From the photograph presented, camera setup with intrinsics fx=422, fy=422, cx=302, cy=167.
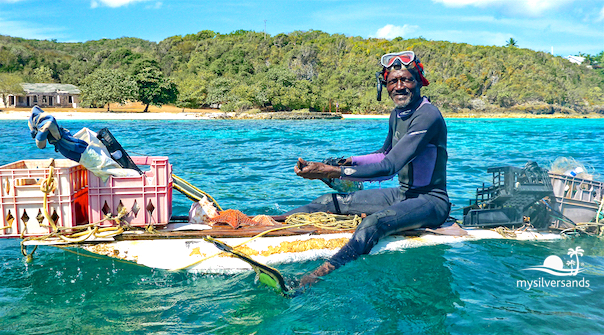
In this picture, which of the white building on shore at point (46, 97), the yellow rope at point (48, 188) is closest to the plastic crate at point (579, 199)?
the yellow rope at point (48, 188)

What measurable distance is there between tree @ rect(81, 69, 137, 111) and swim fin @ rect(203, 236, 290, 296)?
51.0 m

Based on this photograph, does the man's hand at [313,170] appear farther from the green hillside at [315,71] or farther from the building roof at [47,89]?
the building roof at [47,89]

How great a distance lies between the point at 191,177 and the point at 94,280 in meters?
7.23

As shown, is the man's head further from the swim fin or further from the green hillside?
the green hillside

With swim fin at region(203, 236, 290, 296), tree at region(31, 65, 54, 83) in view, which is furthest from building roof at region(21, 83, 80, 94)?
swim fin at region(203, 236, 290, 296)

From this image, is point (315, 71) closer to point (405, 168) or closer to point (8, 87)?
point (8, 87)

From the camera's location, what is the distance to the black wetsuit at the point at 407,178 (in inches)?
178

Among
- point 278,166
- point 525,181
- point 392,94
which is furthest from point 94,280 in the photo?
point 278,166

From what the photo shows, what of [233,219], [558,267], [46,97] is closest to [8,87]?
[46,97]

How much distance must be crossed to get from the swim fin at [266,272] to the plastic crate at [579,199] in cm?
386

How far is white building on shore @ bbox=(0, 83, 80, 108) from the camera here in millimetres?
54375

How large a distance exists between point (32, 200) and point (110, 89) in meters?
51.6

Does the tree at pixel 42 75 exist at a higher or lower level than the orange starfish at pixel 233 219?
higher

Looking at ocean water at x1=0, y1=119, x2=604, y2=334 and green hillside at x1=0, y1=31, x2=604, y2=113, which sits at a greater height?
green hillside at x1=0, y1=31, x2=604, y2=113
